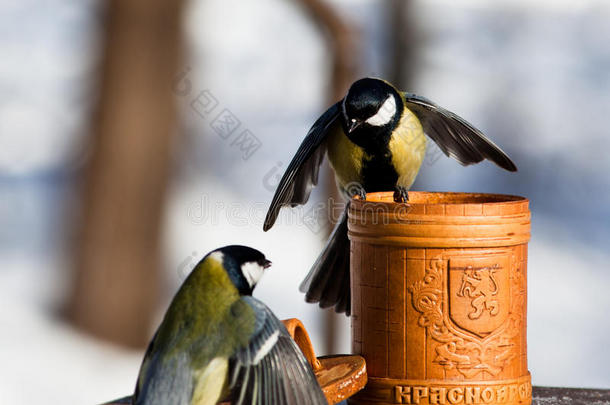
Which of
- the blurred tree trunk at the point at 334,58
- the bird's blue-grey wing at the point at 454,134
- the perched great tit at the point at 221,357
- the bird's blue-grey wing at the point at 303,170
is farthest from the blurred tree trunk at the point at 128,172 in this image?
the perched great tit at the point at 221,357

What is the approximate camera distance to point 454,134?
8.38 ft

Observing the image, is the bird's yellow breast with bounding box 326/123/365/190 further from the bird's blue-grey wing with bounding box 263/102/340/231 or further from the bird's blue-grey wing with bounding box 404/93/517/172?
the bird's blue-grey wing with bounding box 404/93/517/172

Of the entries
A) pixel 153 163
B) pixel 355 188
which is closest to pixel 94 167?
pixel 153 163

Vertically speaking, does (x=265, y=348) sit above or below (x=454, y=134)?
below

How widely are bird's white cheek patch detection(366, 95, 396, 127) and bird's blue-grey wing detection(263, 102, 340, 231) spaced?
123 millimetres

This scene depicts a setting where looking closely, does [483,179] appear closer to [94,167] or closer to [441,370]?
[94,167]

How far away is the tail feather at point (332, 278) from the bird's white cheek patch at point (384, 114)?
0.36m

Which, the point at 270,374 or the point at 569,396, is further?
the point at 569,396

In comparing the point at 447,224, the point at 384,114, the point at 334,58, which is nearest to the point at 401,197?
the point at 447,224

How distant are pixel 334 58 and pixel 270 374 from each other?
316cm

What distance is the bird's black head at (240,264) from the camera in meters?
1.71

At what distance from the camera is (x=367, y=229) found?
1.89 metres

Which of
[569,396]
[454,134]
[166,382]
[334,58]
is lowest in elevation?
[569,396]

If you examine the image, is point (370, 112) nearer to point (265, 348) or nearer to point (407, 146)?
point (407, 146)
